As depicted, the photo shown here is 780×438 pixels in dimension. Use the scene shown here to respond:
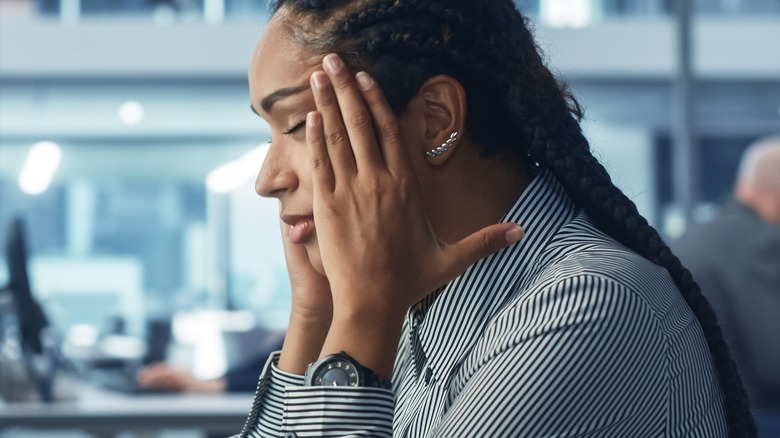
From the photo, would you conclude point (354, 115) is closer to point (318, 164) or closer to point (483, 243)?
point (318, 164)

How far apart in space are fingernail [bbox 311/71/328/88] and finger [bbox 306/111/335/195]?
0.04 metres

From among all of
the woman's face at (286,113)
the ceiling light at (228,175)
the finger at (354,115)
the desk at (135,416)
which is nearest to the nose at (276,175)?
the woman's face at (286,113)

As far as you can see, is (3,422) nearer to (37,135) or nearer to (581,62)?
(581,62)

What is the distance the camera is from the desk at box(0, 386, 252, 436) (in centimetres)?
236

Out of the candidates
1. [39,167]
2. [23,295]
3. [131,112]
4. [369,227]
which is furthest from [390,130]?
[39,167]

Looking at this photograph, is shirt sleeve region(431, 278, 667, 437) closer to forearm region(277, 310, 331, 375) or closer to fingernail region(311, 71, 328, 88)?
fingernail region(311, 71, 328, 88)

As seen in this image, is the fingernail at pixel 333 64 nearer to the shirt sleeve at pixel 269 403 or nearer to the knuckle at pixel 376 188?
the knuckle at pixel 376 188

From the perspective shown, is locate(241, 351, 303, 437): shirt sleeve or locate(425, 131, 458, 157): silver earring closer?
locate(425, 131, 458, 157): silver earring

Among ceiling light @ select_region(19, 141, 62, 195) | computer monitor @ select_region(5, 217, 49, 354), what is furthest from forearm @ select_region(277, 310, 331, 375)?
ceiling light @ select_region(19, 141, 62, 195)

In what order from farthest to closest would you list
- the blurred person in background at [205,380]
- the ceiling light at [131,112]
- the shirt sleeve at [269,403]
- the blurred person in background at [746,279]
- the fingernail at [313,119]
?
the ceiling light at [131,112] < the blurred person in background at [746,279] < the blurred person in background at [205,380] < the shirt sleeve at [269,403] < the fingernail at [313,119]

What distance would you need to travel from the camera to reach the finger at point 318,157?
42.1 inches

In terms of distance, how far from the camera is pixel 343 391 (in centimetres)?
95

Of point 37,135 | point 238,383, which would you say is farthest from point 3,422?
point 37,135

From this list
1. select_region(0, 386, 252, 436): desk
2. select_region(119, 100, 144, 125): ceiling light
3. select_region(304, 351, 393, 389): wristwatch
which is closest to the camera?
select_region(304, 351, 393, 389): wristwatch
